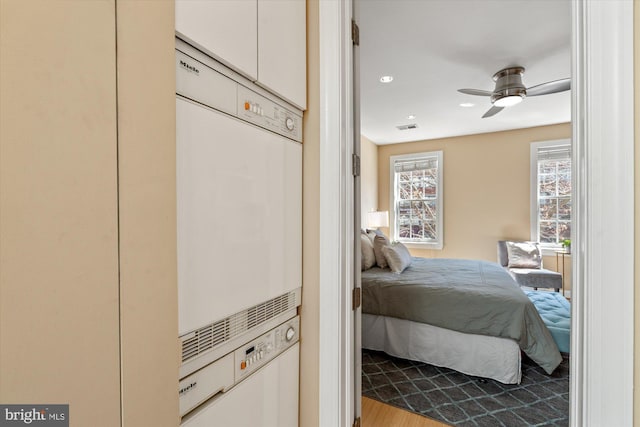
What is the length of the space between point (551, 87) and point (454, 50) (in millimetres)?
1017

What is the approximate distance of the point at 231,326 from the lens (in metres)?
0.97

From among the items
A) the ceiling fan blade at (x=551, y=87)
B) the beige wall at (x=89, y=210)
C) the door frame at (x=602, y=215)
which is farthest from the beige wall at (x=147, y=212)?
the ceiling fan blade at (x=551, y=87)

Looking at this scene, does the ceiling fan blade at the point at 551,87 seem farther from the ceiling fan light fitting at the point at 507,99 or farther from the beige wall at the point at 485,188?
the beige wall at the point at 485,188

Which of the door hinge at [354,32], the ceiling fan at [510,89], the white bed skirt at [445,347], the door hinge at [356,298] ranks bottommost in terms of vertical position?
the white bed skirt at [445,347]

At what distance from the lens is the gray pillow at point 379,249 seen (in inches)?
139

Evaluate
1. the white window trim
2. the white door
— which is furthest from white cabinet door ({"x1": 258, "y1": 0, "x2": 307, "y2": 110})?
the white window trim

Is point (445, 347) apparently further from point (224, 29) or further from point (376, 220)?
point (376, 220)

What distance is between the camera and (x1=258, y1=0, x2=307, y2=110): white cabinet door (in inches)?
42.7

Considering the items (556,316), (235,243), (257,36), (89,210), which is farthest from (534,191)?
(89,210)

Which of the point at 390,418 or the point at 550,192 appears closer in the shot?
the point at 390,418

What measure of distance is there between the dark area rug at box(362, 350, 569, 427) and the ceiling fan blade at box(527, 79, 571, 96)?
2515mm

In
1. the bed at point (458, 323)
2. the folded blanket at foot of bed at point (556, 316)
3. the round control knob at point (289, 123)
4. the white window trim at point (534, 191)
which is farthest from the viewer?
the white window trim at point (534, 191)

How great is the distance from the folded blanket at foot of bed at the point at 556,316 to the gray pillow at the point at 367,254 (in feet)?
5.58

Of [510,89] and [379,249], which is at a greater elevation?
[510,89]
